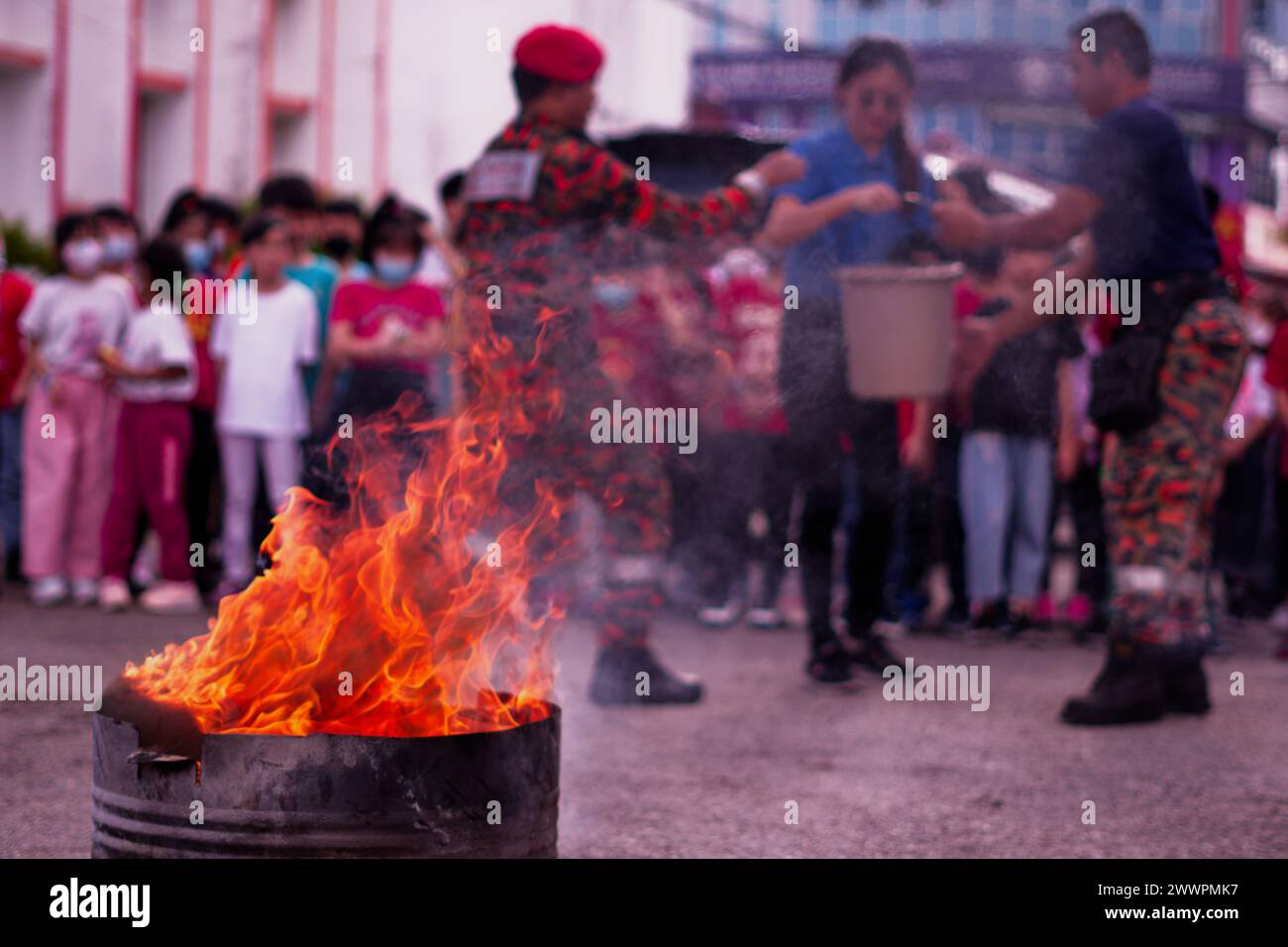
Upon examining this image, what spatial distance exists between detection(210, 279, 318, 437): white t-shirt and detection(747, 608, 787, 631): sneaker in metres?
2.42

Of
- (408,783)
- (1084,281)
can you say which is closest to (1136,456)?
(1084,281)

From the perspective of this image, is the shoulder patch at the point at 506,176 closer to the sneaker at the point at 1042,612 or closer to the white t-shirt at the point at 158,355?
the white t-shirt at the point at 158,355

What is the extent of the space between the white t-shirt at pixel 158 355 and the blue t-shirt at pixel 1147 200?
4.62 meters

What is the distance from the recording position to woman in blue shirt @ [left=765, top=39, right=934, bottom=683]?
6.84 m

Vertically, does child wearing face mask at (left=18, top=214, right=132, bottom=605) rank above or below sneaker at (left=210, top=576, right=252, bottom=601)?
above

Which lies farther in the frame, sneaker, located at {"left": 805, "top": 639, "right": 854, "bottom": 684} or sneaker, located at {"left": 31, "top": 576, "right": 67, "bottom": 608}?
sneaker, located at {"left": 31, "top": 576, "right": 67, "bottom": 608}

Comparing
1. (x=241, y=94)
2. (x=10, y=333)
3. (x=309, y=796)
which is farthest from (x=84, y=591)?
(x=241, y=94)

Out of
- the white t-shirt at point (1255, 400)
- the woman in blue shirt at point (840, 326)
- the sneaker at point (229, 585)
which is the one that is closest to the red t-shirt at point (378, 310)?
the sneaker at point (229, 585)

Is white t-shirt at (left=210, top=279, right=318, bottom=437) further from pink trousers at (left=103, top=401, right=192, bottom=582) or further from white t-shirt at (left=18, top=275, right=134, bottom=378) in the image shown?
white t-shirt at (left=18, top=275, right=134, bottom=378)

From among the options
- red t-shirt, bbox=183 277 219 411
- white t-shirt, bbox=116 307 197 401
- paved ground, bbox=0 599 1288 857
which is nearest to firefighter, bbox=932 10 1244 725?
paved ground, bbox=0 599 1288 857

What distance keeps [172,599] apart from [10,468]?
149 cm

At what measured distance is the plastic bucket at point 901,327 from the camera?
6.21 metres
